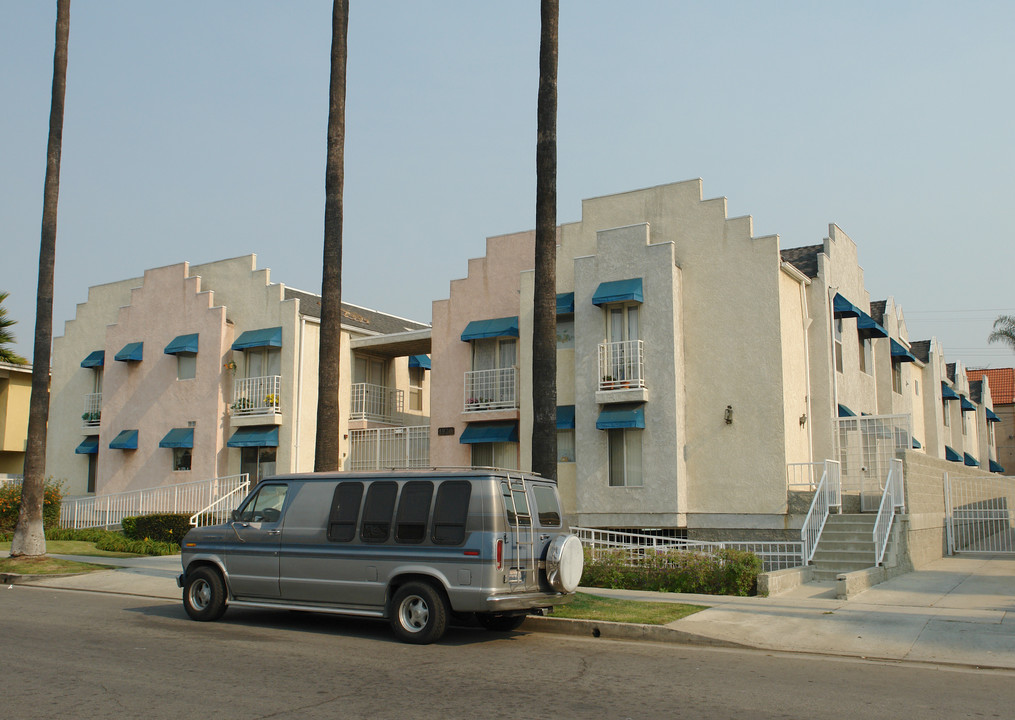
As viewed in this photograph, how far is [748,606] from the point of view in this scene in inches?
516

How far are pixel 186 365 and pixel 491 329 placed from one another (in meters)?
11.6

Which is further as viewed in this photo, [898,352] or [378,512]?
[898,352]

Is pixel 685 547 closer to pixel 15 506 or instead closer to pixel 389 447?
pixel 389 447

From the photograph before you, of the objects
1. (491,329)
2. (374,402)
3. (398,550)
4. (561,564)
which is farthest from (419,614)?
(374,402)

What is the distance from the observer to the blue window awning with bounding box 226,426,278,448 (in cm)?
2709

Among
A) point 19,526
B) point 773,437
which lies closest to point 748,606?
point 773,437

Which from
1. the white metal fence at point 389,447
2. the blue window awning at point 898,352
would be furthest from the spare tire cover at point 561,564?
the blue window awning at point 898,352

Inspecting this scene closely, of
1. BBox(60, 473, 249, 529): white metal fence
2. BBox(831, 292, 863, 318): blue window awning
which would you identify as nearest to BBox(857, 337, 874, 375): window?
BBox(831, 292, 863, 318): blue window awning

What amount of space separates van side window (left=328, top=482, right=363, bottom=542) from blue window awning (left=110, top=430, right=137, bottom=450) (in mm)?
20877

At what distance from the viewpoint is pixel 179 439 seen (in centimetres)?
2862

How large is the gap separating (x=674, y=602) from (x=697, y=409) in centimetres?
852

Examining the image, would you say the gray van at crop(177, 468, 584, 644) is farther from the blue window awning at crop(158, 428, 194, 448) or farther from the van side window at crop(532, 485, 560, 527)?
the blue window awning at crop(158, 428, 194, 448)

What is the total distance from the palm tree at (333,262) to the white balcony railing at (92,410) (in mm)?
A: 18510

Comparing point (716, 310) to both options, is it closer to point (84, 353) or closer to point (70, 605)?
point (70, 605)
